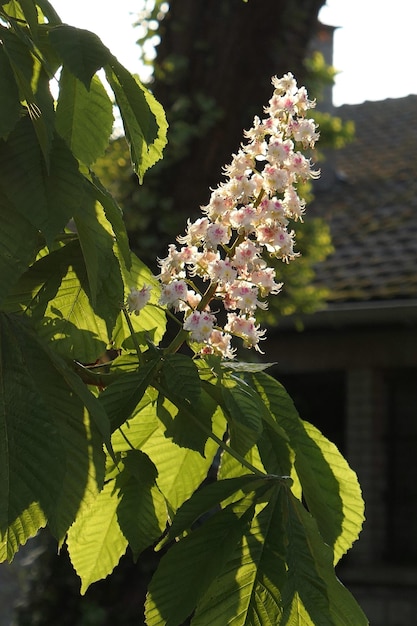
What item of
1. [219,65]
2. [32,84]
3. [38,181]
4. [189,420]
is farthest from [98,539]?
[219,65]

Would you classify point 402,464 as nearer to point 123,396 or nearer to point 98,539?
point 98,539

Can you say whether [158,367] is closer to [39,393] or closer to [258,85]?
[39,393]

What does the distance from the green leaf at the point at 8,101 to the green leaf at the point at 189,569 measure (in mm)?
567

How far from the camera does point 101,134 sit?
1.53 metres

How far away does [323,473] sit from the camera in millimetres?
1617

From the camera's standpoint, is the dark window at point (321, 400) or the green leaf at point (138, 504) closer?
the green leaf at point (138, 504)

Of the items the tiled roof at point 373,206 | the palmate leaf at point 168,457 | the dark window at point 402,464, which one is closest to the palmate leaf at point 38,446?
the palmate leaf at point 168,457

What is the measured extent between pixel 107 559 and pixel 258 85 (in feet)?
16.9

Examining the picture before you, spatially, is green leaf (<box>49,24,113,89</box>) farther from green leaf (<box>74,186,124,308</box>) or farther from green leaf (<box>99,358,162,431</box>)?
green leaf (<box>99,358,162,431</box>)

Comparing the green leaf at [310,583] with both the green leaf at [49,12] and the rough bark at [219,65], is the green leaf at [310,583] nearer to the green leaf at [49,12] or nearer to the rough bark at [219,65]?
the green leaf at [49,12]

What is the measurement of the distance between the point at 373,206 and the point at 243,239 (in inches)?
396

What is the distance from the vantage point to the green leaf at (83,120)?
150cm

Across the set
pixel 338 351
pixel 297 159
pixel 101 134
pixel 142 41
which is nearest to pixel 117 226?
pixel 101 134

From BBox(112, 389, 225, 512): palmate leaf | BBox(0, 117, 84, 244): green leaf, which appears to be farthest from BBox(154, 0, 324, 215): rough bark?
BBox(0, 117, 84, 244): green leaf
